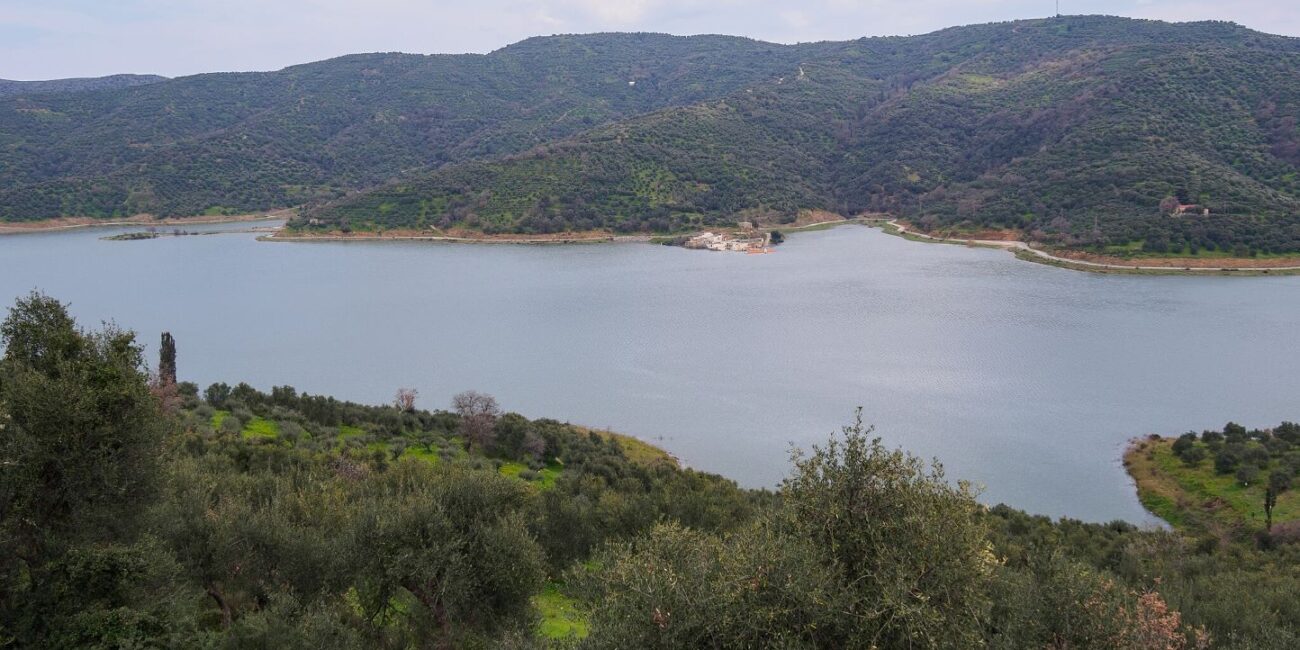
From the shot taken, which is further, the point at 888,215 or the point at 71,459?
the point at 888,215

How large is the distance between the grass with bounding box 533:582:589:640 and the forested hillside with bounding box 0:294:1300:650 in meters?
0.07

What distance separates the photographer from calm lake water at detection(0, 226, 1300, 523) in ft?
96.7

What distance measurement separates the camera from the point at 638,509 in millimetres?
17516

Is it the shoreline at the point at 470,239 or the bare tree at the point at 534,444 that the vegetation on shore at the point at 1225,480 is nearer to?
the bare tree at the point at 534,444

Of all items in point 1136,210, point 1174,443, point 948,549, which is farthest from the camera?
point 1136,210

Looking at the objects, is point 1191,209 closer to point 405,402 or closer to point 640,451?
point 640,451

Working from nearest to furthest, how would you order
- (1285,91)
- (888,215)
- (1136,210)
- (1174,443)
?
(1174,443)
(1136,210)
(1285,91)
(888,215)

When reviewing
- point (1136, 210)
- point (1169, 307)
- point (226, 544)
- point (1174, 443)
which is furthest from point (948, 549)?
point (1136, 210)

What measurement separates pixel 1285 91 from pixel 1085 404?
74.9 m

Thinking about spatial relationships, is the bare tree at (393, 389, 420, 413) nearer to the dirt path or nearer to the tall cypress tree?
the tall cypress tree

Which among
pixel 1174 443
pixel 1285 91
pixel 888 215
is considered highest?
pixel 1285 91

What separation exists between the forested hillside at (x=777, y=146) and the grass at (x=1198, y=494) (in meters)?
42.2

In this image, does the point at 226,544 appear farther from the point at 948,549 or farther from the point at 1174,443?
the point at 1174,443

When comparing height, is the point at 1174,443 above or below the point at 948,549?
below
